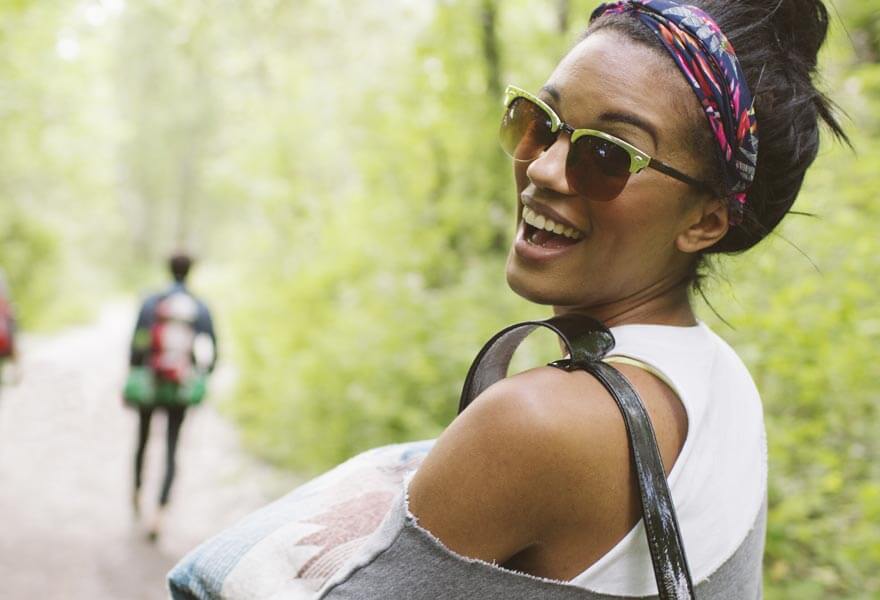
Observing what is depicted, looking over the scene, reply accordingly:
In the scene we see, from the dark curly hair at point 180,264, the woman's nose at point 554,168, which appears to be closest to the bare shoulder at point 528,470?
the woman's nose at point 554,168

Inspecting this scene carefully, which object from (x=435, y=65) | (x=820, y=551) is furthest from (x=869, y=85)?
(x=435, y=65)

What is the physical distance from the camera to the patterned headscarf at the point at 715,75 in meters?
1.29

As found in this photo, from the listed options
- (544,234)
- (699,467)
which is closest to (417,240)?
(544,234)

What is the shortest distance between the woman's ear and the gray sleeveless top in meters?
0.66

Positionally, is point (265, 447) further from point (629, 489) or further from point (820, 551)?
point (629, 489)

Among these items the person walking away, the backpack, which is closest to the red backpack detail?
the person walking away

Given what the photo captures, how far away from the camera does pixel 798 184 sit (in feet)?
5.00

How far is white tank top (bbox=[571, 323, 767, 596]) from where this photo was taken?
112 centimetres

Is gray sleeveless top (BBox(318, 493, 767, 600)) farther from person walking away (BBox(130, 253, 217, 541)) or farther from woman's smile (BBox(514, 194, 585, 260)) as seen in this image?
person walking away (BBox(130, 253, 217, 541))

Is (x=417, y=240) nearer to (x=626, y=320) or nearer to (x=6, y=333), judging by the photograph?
(x=6, y=333)

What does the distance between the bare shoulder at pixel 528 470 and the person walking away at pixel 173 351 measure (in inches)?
232

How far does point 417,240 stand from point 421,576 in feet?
27.7

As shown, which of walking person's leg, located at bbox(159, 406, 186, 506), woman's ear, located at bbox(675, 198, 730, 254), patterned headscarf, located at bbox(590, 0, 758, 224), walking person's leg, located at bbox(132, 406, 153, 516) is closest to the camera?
patterned headscarf, located at bbox(590, 0, 758, 224)

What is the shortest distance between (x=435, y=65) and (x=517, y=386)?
8582 millimetres
